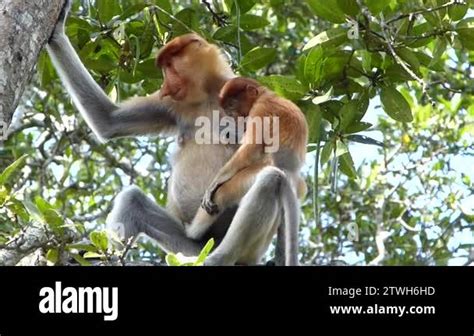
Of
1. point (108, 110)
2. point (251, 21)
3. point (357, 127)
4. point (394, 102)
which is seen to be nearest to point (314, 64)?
point (357, 127)

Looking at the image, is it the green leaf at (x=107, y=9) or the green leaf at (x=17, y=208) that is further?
the green leaf at (x=107, y=9)

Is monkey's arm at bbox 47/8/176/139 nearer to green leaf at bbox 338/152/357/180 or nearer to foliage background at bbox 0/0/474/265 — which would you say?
foliage background at bbox 0/0/474/265

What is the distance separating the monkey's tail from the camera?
165 inches

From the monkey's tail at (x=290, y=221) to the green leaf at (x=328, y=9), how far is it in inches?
31.9

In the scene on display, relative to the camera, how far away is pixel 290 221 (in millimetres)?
4445

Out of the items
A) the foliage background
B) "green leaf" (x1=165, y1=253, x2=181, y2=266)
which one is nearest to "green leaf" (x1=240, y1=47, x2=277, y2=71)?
the foliage background

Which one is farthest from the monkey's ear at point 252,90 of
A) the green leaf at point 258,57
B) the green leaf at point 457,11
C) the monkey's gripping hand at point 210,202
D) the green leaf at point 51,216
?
the green leaf at point 51,216

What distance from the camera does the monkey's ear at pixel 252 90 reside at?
494 centimetres

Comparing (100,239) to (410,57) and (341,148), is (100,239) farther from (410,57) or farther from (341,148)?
(410,57)

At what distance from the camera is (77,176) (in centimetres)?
738

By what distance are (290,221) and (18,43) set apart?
170 cm

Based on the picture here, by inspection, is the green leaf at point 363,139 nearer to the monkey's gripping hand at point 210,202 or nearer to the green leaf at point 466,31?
the green leaf at point 466,31
